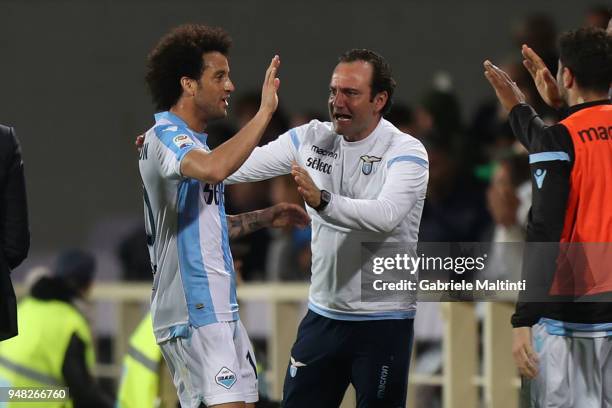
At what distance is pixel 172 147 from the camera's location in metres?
4.25

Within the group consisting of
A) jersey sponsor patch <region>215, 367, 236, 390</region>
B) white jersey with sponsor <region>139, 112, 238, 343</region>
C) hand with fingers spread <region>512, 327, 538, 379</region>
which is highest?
white jersey with sponsor <region>139, 112, 238, 343</region>

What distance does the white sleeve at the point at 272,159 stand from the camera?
16.3 ft

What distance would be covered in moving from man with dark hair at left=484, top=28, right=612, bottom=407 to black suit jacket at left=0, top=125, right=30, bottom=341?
5.72 feet

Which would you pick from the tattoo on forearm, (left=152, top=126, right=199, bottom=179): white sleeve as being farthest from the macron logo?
(left=152, top=126, right=199, bottom=179): white sleeve

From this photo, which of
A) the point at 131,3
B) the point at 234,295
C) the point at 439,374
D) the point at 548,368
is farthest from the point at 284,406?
the point at 131,3

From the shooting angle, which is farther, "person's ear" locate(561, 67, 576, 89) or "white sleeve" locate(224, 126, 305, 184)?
"white sleeve" locate(224, 126, 305, 184)

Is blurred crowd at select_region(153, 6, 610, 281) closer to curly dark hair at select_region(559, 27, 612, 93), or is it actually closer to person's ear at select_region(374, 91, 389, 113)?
person's ear at select_region(374, 91, 389, 113)

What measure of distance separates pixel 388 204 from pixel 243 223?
0.66 meters

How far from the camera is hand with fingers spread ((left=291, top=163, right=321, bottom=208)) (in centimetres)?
427

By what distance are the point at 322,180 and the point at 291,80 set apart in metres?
5.38

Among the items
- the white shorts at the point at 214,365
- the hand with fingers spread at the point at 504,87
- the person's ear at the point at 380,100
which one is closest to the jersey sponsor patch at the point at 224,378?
the white shorts at the point at 214,365

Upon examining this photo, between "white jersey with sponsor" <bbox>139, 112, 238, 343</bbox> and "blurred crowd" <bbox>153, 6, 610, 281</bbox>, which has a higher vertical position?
"blurred crowd" <bbox>153, 6, 610, 281</bbox>

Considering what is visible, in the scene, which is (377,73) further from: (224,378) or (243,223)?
(224,378)

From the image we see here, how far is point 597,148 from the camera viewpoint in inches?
173
